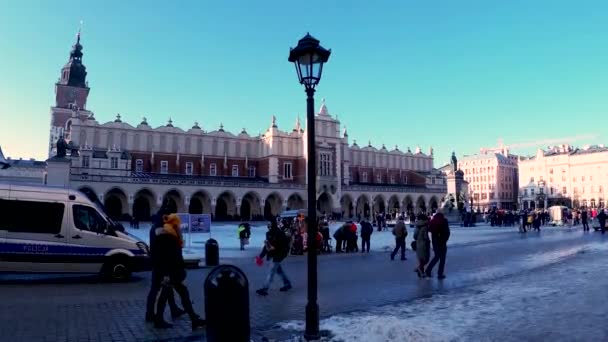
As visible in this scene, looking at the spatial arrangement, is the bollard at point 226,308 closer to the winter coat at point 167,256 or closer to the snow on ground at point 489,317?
the snow on ground at point 489,317

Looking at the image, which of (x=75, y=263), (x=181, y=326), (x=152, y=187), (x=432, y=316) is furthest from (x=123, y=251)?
(x=152, y=187)

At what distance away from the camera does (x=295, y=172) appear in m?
58.8

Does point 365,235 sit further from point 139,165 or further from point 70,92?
point 70,92

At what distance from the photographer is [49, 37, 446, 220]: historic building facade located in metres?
46.2

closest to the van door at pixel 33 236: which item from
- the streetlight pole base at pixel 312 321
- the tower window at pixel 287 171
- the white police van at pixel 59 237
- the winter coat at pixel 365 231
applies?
the white police van at pixel 59 237

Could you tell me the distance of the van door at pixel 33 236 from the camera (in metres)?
9.54

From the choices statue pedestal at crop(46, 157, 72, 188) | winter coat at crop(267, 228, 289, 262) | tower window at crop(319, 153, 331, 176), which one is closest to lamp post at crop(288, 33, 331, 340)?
winter coat at crop(267, 228, 289, 262)

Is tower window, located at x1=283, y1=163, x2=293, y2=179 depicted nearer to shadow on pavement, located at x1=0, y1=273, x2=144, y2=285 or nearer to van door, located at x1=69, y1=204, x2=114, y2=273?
shadow on pavement, located at x1=0, y1=273, x2=144, y2=285

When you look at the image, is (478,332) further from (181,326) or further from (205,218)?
(205,218)

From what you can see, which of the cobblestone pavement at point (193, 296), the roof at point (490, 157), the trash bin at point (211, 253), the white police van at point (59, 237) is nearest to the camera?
the cobblestone pavement at point (193, 296)

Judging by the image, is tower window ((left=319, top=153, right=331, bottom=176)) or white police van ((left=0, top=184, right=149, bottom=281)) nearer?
white police van ((left=0, top=184, right=149, bottom=281))

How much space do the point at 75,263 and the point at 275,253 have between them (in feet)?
14.3

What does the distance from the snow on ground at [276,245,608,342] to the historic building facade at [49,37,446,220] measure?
3882cm

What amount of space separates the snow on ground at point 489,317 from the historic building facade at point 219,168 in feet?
127
